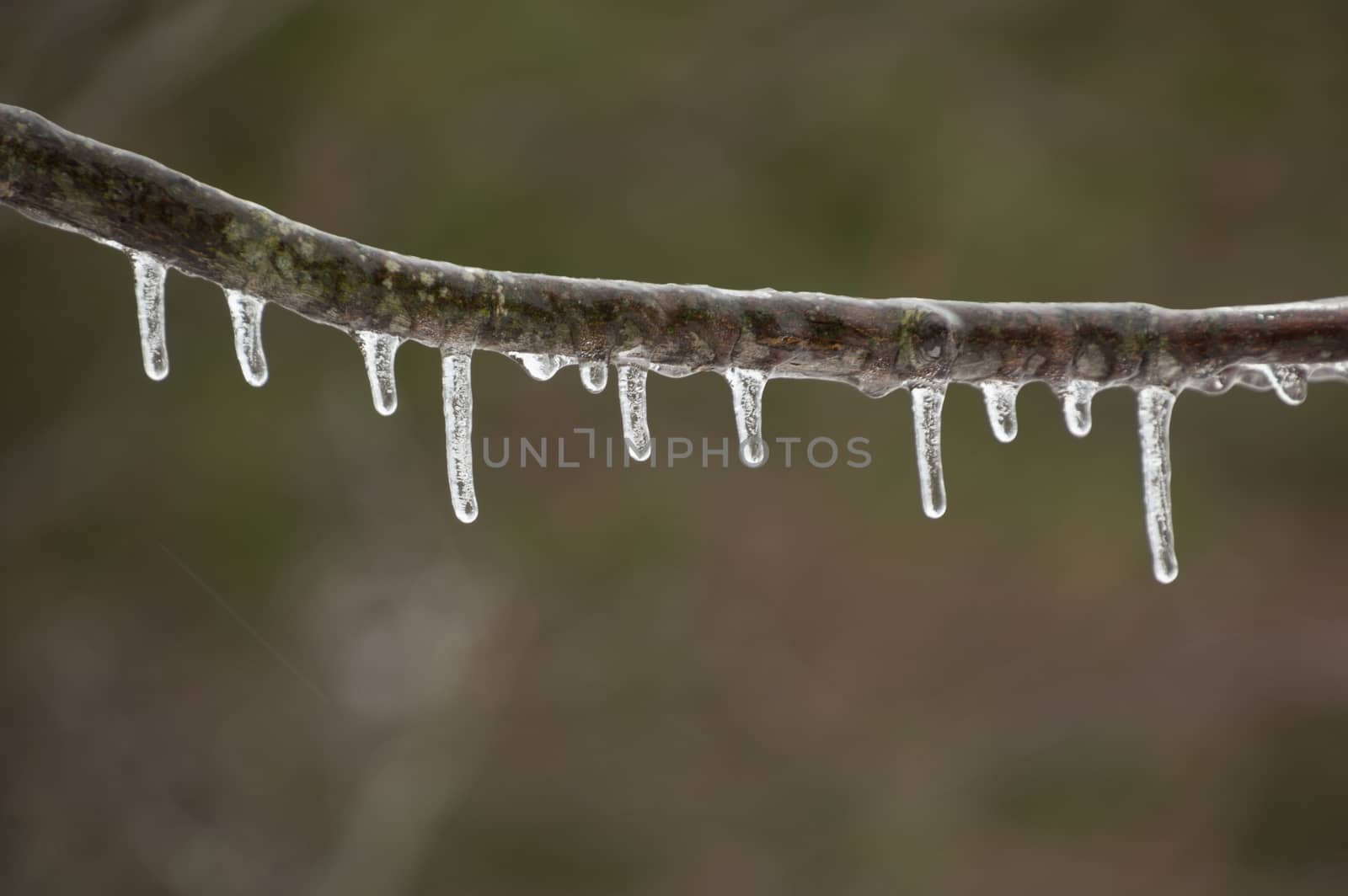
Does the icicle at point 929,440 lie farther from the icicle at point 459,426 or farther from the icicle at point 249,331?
the icicle at point 249,331

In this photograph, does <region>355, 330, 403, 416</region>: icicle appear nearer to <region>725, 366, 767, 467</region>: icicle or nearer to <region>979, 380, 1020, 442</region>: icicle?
<region>725, 366, 767, 467</region>: icicle

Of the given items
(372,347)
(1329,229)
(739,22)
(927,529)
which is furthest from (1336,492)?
(372,347)

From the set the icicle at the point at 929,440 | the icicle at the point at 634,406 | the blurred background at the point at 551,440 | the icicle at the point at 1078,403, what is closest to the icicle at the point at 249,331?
the icicle at the point at 634,406

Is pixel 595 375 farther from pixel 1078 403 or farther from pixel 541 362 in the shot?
pixel 1078 403

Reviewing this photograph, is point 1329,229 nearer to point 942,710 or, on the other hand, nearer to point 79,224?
point 942,710

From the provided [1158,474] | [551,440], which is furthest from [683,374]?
[551,440]
